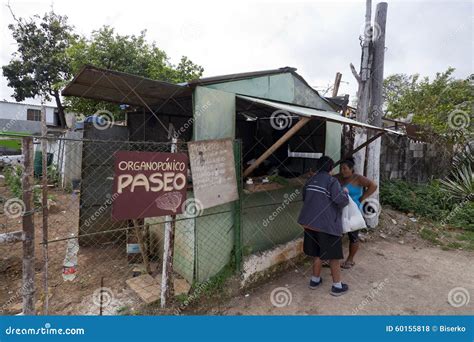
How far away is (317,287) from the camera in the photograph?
3.80 metres

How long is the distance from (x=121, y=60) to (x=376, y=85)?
986 cm

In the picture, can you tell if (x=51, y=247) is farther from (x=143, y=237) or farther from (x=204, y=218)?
(x=204, y=218)

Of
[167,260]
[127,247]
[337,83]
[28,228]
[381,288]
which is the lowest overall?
[381,288]

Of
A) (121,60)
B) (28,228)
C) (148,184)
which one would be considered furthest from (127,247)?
(121,60)

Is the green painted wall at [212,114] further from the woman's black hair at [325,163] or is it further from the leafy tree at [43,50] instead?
the leafy tree at [43,50]

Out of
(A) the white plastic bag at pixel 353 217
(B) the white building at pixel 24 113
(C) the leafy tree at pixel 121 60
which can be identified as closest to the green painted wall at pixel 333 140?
(A) the white plastic bag at pixel 353 217

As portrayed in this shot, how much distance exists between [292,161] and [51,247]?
15.7 feet

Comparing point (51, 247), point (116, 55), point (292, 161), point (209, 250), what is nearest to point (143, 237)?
point (209, 250)

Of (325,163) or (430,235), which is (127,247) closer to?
(325,163)

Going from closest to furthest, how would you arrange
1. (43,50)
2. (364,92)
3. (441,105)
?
(364,92), (441,105), (43,50)

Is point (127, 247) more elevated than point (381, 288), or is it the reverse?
point (127, 247)

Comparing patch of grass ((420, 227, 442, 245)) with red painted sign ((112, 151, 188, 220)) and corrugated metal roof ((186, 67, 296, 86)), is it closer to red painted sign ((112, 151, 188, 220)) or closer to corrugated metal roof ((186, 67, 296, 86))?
corrugated metal roof ((186, 67, 296, 86))

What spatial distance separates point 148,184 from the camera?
2.68m

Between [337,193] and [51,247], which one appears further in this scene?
[51,247]
